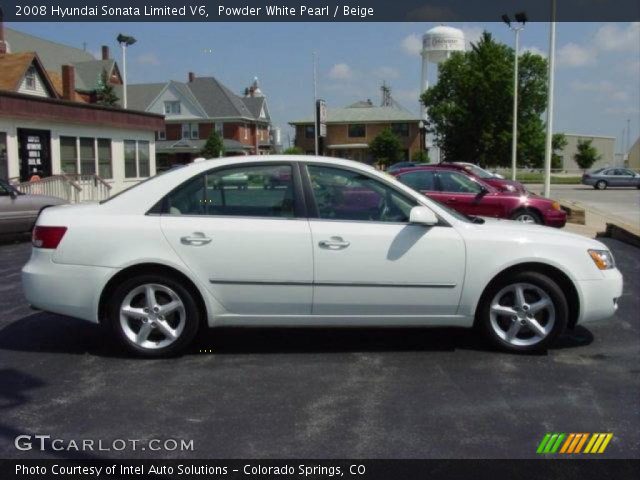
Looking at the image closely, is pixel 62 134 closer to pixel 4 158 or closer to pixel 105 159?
pixel 105 159

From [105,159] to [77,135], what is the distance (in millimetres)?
2340

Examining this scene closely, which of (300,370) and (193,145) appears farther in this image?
(193,145)

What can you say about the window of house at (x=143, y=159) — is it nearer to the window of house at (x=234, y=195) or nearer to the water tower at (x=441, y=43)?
the window of house at (x=234, y=195)

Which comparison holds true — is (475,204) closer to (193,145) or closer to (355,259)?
(355,259)

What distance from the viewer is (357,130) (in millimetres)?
72312

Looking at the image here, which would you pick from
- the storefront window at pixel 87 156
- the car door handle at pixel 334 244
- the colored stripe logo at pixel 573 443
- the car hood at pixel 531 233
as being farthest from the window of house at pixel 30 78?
the colored stripe logo at pixel 573 443

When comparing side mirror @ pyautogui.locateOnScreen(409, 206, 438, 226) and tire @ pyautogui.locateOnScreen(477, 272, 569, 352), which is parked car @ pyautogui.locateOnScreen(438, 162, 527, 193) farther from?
side mirror @ pyautogui.locateOnScreen(409, 206, 438, 226)

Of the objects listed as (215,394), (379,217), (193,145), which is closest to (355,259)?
(379,217)

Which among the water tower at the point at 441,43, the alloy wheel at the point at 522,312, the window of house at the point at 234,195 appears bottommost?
the alloy wheel at the point at 522,312

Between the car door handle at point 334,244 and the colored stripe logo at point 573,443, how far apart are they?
2033 millimetres

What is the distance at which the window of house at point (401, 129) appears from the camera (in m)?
70.2

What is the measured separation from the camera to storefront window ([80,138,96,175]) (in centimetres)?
2581

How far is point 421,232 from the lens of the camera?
5418mm

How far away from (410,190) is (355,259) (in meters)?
0.74
